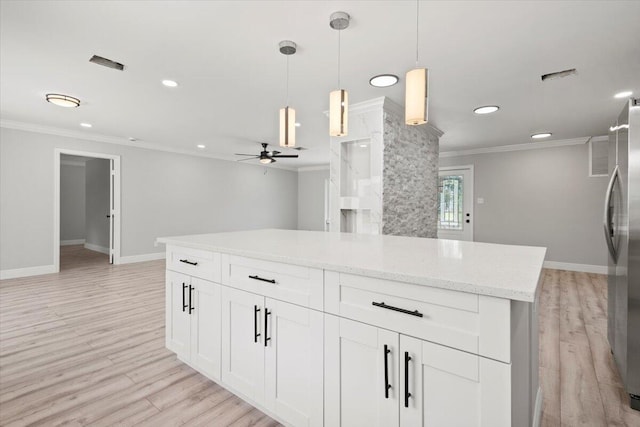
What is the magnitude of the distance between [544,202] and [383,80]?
473 centimetres

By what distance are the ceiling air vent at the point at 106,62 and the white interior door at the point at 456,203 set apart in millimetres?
6078

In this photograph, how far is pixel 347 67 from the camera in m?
2.81

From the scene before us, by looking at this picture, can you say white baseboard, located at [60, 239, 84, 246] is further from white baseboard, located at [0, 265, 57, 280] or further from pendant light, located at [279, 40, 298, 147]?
pendant light, located at [279, 40, 298, 147]

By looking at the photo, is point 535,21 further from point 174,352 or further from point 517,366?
point 174,352

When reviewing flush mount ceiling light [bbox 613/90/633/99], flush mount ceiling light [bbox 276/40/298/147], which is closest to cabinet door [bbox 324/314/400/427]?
flush mount ceiling light [bbox 276/40/298/147]

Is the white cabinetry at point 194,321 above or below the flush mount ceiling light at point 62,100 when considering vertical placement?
below

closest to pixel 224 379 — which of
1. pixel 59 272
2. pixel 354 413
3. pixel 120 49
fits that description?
pixel 354 413

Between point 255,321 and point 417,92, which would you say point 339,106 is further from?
point 255,321

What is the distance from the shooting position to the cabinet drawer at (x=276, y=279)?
1.42 meters

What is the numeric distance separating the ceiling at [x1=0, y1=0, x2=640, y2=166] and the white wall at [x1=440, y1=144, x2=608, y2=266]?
140cm

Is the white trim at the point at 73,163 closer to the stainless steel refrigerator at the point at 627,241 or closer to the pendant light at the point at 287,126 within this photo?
the pendant light at the point at 287,126

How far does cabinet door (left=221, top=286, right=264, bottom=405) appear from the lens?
1.66 metres

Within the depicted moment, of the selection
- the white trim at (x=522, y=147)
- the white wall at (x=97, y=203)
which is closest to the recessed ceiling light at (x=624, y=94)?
the white trim at (x=522, y=147)

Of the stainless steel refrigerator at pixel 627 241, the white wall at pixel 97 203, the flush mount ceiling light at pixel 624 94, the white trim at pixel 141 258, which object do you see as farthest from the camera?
the white wall at pixel 97 203
